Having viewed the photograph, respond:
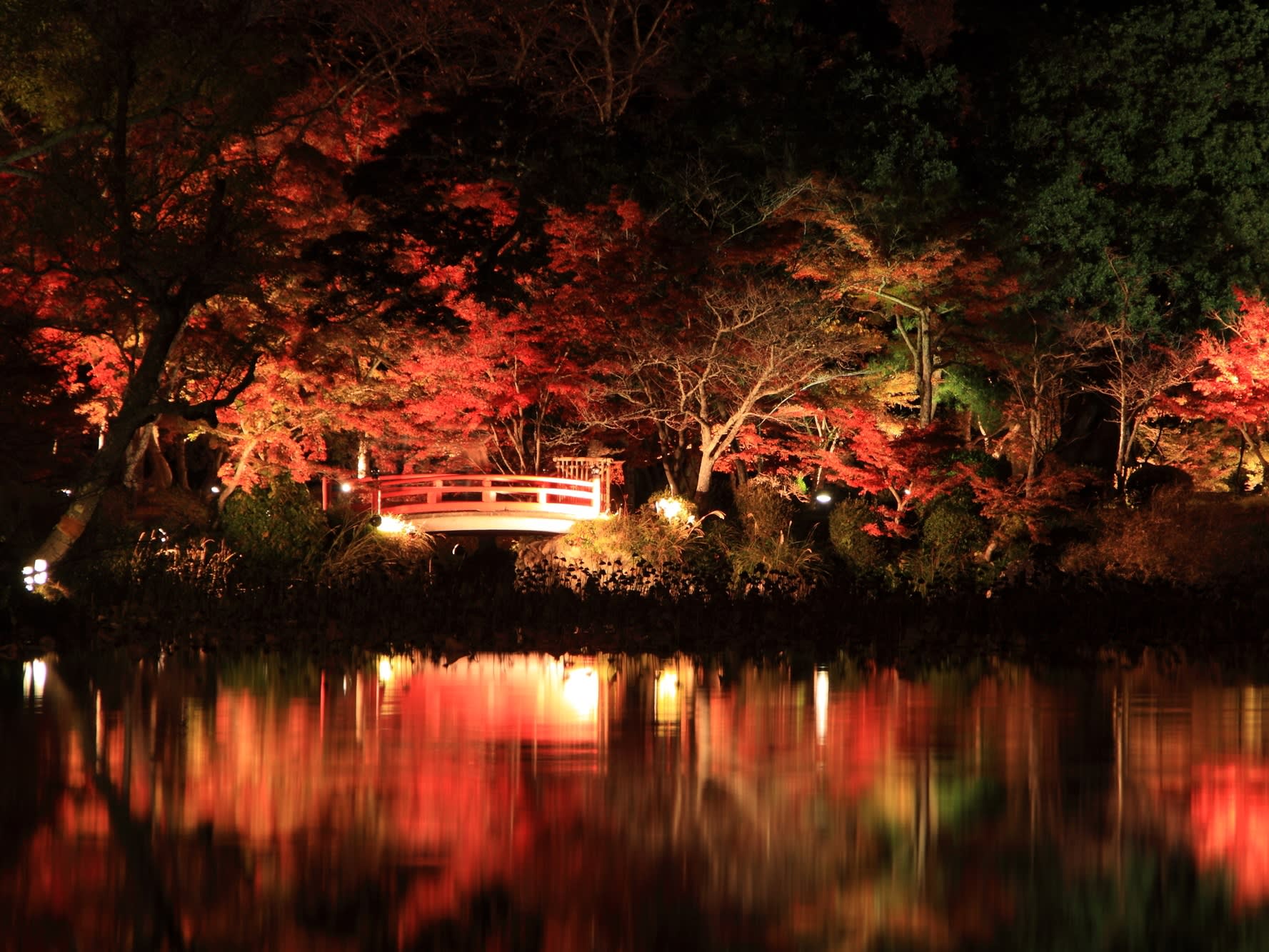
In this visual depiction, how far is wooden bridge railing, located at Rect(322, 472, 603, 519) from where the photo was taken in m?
31.9

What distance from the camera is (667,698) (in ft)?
46.7

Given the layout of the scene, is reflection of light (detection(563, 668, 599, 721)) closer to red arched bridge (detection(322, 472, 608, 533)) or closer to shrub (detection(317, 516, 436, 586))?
shrub (detection(317, 516, 436, 586))

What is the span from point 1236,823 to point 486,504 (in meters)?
24.2

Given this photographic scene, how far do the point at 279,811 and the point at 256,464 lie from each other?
23.6 metres

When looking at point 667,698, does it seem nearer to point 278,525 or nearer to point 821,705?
point 821,705

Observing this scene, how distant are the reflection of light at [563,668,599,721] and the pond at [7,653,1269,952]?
0.06 m

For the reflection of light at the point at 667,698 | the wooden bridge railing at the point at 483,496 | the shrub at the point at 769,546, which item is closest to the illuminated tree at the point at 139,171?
the reflection of light at the point at 667,698

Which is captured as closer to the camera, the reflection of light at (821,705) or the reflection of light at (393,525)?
the reflection of light at (821,705)

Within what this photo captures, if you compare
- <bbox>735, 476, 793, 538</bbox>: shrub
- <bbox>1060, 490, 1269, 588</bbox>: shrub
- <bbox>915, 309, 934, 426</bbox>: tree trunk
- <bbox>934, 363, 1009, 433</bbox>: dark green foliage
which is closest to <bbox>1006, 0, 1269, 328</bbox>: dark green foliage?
<bbox>915, 309, 934, 426</bbox>: tree trunk

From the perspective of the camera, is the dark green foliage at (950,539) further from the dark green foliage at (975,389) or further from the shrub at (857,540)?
the dark green foliage at (975,389)

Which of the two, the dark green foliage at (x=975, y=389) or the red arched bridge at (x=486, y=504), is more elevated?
the dark green foliage at (x=975, y=389)

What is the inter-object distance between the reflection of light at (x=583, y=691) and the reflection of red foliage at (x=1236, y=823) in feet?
15.7

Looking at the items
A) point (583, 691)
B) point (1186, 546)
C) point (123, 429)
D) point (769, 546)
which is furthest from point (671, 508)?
point (583, 691)

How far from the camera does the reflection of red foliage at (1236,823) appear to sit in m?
7.32
